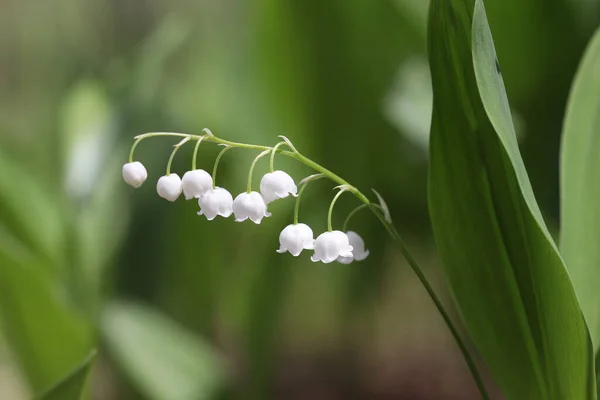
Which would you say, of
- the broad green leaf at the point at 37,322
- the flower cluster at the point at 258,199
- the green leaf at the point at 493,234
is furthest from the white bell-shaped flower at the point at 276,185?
the broad green leaf at the point at 37,322

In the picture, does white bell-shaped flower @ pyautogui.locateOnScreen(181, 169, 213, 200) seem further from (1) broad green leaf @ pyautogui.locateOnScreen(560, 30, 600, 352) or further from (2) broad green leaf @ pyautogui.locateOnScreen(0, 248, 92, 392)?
(2) broad green leaf @ pyautogui.locateOnScreen(0, 248, 92, 392)

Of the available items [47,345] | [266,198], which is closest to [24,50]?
[47,345]

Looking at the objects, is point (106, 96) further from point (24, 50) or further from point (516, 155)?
point (24, 50)

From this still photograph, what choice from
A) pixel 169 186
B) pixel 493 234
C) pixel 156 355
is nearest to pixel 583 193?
pixel 493 234

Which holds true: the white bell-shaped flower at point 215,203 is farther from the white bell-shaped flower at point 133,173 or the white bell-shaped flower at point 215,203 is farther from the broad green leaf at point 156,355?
the broad green leaf at point 156,355

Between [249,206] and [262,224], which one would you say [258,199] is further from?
[262,224]

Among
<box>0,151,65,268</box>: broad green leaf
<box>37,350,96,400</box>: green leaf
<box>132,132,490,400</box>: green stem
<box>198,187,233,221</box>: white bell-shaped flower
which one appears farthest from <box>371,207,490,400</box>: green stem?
<box>0,151,65,268</box>: broad green leaf
